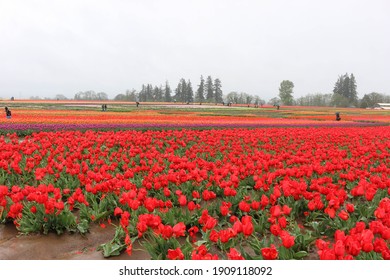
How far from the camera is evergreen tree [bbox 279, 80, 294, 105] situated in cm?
11450

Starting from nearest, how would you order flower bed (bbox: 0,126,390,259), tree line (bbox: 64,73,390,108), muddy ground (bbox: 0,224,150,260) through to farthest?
flower bed (bbox: 0,126,390,259), muddy ground (bbox: 0,224,150,260), tree line (bbox: 64,73,390,108)

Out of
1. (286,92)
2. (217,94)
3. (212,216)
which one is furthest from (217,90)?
(212,216)

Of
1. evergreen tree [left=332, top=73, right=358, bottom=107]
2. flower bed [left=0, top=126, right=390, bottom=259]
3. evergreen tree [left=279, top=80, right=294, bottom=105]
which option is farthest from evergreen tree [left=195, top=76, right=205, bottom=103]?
flower bed [left=0, top=126, right=390, bottom=259]

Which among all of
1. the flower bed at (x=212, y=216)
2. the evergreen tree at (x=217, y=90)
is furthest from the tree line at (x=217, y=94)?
the flower bed at (x=212, y=216)

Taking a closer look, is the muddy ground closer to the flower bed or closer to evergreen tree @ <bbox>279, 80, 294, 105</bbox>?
the flower bed

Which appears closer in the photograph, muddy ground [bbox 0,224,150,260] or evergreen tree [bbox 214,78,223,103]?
muddy ground [bbox 0,224,150,260]

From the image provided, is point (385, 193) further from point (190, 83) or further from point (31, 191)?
point (190, 83)

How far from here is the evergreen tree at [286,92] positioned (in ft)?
376

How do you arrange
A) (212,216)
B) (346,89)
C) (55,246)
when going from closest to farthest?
(55,246)
(212,216)
(346,89)

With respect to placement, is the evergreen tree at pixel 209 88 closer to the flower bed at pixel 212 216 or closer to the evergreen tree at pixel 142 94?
the evergreen tree at pixel 142 94

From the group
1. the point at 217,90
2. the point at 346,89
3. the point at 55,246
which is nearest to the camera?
the point at 55,246

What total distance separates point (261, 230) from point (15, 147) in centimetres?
731

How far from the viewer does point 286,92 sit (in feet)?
377

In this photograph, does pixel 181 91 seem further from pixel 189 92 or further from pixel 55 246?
pixel 55 246
